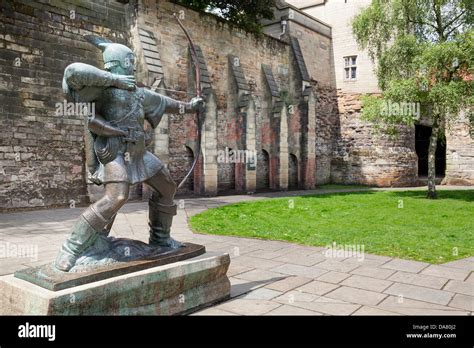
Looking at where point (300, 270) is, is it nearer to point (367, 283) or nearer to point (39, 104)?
point (367, 283)

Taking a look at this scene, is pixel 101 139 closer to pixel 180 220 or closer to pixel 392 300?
pixel 392 300

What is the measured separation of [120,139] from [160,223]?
958 mm

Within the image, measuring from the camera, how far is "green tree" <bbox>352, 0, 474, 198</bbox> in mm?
13586

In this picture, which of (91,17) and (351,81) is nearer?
(91,17)

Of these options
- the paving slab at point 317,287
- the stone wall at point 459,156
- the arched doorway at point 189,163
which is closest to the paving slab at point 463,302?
the paving slab at point 317,287

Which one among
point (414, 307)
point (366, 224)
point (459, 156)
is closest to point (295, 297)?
point (414, 307)

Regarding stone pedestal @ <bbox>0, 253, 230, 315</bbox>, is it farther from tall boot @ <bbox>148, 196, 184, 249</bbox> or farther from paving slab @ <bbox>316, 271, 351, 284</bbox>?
paving slab @ <bbox>316, 271, 351, 284</bbox>

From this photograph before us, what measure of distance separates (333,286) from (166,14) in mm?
13897

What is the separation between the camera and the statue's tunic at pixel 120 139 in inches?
145

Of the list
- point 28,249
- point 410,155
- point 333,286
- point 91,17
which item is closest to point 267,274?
point 333,286

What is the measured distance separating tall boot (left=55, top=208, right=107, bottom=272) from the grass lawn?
14.5 feet

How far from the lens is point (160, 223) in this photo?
416 centimetres

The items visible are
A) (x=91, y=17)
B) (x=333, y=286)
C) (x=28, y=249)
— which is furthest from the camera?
(x=91, y=17)

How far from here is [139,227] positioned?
8711mm
